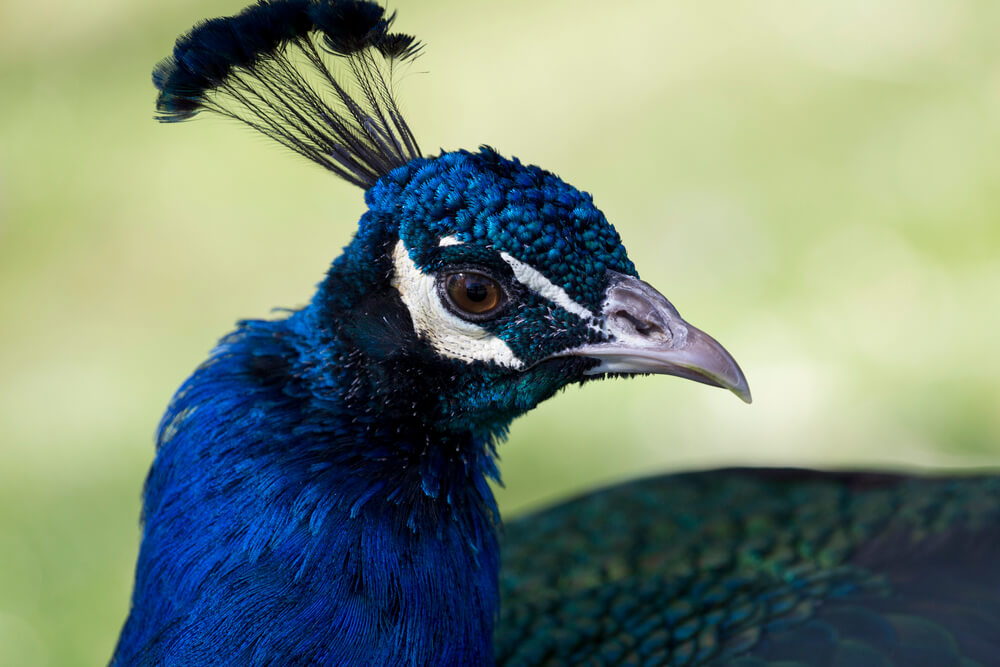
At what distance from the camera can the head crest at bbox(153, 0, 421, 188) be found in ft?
4.62

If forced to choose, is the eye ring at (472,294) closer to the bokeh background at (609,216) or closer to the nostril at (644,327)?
the nostril at (644,327)

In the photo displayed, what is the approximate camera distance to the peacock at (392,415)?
1.32 metres

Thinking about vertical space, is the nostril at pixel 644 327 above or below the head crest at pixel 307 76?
below

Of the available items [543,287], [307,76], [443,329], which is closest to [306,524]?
[443,329]

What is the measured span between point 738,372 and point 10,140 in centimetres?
446

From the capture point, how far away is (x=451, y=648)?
55.3 inches

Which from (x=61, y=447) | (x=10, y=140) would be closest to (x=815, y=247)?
(x=61, y=447)


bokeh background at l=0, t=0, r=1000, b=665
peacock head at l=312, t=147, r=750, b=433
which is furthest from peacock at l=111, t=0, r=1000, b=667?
bokeh background at l=0, t=0, r=1000, b=665

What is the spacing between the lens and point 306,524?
1342mm

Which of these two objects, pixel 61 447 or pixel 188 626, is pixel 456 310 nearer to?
pixel 188 626

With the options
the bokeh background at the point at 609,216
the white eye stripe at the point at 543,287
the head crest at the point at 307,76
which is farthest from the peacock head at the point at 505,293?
the bokeh background at the point at 609,216

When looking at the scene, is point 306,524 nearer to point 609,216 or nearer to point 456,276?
point 456,276

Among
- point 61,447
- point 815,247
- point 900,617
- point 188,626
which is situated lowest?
point 900,617

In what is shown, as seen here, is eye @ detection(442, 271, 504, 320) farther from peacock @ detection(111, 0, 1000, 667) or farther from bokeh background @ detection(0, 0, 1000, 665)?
bokeh background @ detection(0, 0, 1000, 665)
